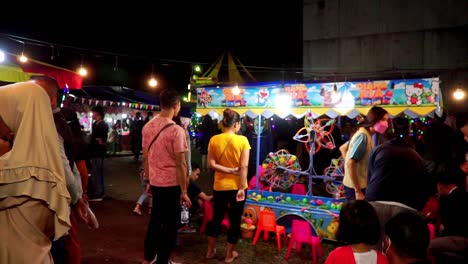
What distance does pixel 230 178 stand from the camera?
495cm

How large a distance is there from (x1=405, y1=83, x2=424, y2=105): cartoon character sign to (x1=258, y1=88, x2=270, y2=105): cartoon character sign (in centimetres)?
231

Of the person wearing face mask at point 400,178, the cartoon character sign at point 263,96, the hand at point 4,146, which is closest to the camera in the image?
the hand at point 4,146

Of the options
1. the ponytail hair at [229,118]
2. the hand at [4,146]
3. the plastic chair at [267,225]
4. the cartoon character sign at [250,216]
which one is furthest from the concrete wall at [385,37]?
the hand at [4,146]

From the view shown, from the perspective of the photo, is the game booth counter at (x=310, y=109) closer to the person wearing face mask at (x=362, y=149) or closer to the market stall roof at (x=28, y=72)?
the person wearing face mask at (x=362, y=149)

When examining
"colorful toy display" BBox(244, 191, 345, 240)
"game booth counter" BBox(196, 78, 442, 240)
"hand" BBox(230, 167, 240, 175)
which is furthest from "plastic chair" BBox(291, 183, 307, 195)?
"hand" BBox(230, 167, 240, 175)

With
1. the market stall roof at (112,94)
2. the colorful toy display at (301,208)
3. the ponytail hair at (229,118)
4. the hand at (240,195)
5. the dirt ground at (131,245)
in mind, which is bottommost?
the dirt ground at (131,245)

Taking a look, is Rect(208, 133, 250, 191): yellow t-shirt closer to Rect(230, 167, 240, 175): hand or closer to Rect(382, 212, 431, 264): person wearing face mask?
Rect(230, 167, 240, 175): hand

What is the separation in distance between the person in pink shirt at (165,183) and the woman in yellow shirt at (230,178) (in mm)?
805

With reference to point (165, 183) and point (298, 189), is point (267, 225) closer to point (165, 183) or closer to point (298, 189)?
point (298, 189)

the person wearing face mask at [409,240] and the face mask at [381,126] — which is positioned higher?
the face mask at [381,126]

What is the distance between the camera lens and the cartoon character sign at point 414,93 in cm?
550

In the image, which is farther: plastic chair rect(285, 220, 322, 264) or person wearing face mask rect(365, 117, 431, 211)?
plastic chair rect(285, 220, 322, 264)

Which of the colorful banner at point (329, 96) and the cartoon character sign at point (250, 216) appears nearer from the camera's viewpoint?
the colorful banner at point (329, 96)

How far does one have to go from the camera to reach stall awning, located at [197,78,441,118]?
18.1 feet
